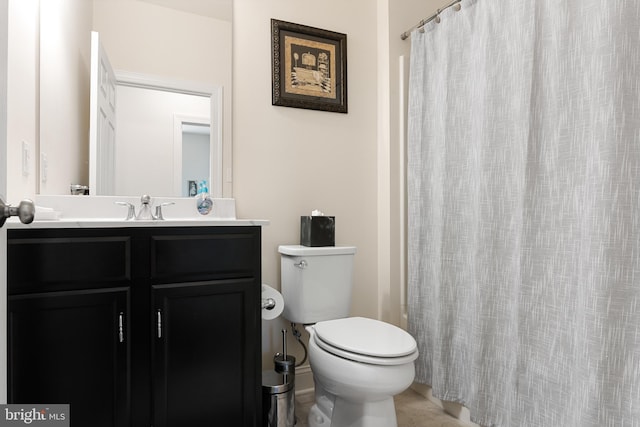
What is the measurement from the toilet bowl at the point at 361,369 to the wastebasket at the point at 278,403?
15 centimetres

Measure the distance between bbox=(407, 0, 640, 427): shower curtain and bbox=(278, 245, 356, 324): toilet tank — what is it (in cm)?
40

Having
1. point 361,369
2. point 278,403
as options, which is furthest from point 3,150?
point 278,403

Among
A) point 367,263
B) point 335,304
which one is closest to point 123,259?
point 335,304

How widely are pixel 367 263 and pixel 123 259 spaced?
4.56ft

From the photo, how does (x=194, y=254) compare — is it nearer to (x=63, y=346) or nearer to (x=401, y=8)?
(x=63, y=346)

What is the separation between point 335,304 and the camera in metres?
1.89

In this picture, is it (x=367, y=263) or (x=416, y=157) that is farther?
(x=367, y=263)

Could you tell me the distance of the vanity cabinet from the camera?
114cm

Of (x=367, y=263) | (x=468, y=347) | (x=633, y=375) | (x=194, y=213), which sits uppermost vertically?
(x=194, y=213)

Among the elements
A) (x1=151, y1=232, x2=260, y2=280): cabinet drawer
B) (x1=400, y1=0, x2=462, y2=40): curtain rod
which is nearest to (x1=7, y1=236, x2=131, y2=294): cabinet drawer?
(x1=151, y1=232, x2=260, y2=280): cabinet drawer

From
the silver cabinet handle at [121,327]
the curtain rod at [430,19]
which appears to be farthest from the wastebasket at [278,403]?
the curtain rod at [430,19]

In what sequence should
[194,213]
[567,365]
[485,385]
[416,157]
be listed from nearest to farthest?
[567,365] < [485,385] < [194,213] < [416,157]

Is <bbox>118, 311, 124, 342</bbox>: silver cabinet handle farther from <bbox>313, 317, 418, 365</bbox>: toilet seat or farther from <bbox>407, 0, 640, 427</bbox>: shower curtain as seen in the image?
<bbox>407, 0, 640, 427</bbox>: shower curtain

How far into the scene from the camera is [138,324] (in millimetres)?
1283
